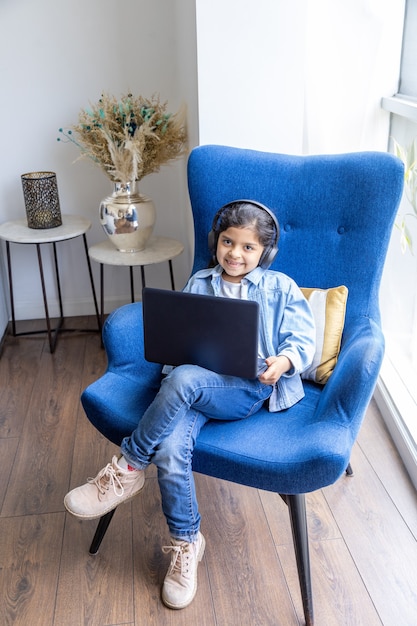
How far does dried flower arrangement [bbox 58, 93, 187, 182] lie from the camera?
238cm

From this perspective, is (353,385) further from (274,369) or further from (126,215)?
(126,215)

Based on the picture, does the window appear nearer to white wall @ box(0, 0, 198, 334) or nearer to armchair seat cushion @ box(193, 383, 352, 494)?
armchair seat cushion @ box(193, 383, 352, 494)

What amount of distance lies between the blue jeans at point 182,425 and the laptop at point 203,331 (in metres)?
0.05

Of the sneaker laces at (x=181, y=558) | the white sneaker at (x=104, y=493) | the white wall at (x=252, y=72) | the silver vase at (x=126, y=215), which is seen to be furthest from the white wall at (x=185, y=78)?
the sneaker laces at (x=181, y=558)

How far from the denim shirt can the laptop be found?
0.54ft

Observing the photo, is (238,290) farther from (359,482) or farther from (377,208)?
(359,482)

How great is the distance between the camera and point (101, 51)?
2.69 meters

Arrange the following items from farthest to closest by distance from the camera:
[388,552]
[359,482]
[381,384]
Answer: [381,384], [359,482], [388,552]

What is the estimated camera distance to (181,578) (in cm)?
158

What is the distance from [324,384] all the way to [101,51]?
1.76 metres

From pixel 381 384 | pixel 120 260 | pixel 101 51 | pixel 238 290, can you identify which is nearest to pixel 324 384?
pixel 238 290

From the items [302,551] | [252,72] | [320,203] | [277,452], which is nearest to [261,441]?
[277,452]

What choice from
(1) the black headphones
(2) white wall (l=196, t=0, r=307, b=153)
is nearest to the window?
(2) white wall (l=196, t=0, r=307, b=153)

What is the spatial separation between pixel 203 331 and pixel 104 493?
483mm
